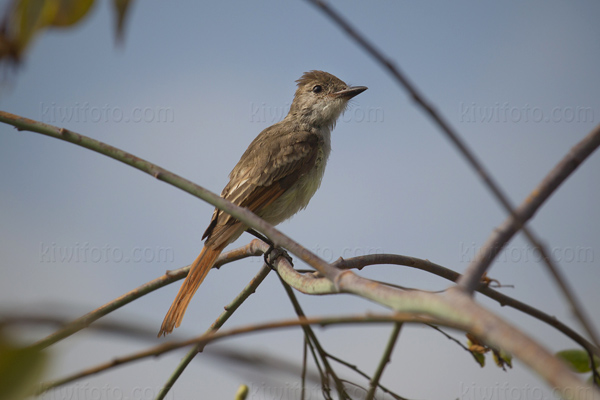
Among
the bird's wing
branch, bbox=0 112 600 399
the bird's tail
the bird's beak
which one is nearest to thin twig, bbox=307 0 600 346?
branch, bbox=0 112 600 399

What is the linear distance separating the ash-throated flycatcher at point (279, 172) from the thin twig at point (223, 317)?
0.86 m

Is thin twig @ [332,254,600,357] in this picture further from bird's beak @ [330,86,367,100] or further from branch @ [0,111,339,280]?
bird's beak @ [330,86,367,100]

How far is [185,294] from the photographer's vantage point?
3.89m

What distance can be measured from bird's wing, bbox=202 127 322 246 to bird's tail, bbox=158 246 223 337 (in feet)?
1.66

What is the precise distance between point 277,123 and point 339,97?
2.42ft

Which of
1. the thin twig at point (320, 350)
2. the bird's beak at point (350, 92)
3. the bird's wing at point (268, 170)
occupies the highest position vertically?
the bird's beak at point (350, 92)

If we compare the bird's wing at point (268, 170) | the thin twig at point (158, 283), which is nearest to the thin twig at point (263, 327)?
the thin twig at point (158, 283)

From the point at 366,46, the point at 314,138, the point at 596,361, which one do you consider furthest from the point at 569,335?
the point at 314,138

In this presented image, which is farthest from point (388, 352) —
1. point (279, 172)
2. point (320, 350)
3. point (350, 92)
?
point (350, 92)

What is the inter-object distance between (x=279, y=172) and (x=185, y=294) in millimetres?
1586

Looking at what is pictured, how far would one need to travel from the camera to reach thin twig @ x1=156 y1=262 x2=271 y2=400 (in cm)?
272

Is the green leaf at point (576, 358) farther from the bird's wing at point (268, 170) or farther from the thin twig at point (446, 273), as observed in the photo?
the bird's wing at point (268, 170)

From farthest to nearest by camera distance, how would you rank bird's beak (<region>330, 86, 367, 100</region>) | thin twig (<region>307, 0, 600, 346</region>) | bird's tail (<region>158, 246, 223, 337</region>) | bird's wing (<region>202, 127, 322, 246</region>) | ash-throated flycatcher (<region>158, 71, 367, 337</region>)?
bird's beak (<region>330, 86, 367, 100</region>) < bird's wing (<region>202, 127, 322, 246</region>) < ash-throated flycatcher (<region>158, 71, 367, 337</region>) < bird's tail (<region>158, 246, 223, 337</region>) < thin twig (<region>307, 0, 600, 346</region>)

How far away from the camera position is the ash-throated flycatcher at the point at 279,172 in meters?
4.12
